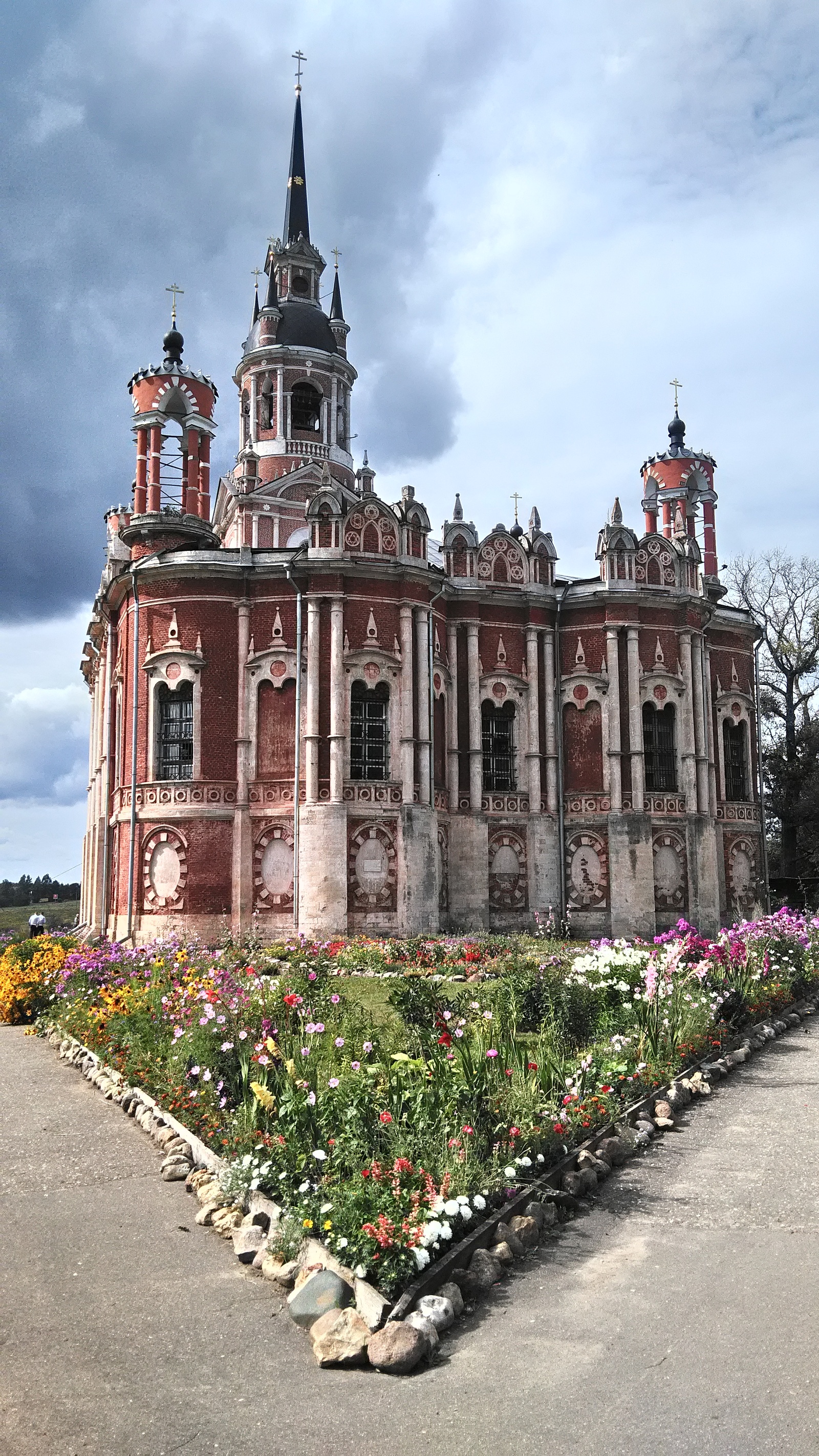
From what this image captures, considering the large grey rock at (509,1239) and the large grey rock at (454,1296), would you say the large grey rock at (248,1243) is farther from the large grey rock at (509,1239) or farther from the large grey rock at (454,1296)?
the large grey rock at (509,1239)

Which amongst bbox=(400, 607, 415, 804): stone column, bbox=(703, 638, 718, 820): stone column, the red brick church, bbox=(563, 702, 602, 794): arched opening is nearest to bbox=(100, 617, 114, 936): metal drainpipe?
the red brick church

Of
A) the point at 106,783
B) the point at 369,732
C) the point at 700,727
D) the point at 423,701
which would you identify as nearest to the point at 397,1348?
the point at 369,732

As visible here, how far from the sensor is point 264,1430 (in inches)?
220

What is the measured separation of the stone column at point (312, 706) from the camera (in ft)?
89.5

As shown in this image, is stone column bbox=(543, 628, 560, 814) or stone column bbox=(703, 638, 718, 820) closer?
stone column bbox=(543, 628, 560, 814)

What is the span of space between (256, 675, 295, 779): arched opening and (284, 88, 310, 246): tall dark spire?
1832cm

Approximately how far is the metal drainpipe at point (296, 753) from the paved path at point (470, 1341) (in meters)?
17.0

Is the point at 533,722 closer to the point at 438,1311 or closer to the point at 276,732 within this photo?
the point at 276,732

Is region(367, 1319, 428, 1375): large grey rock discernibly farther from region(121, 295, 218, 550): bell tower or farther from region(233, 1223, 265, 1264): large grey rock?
region(121, 295, 218, 550): bell tower

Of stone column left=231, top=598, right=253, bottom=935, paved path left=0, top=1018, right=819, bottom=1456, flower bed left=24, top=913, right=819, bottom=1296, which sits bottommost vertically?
paved path left=0, top=1018, right=819, bottom=1456

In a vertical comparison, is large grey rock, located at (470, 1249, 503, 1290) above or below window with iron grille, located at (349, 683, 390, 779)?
below

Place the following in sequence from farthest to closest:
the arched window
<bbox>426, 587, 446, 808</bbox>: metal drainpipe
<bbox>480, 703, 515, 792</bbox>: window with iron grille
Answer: the arched window, <bbox>480, 703, 515, 792</bbox>: window with iron grille, <bbox>426, 587, 446, 808</bbox>: metal drainpipe

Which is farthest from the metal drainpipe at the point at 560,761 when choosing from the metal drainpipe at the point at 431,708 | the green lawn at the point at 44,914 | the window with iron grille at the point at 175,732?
the green lawn at the point at 44,914

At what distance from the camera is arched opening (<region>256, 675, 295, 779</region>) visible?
28109 millimetres
